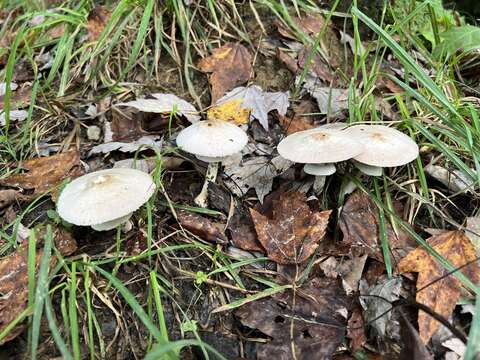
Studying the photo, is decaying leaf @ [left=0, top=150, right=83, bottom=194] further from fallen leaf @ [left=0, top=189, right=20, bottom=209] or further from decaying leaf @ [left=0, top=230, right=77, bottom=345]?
decaying leaf @ [left=0, top=230, right=77, bottom=345]

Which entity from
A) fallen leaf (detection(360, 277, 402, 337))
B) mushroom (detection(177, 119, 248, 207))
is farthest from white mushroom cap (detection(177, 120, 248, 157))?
fallen leaf (detection(360, 277, 402, 337))

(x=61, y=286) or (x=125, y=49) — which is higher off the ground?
(x=125, y=49)

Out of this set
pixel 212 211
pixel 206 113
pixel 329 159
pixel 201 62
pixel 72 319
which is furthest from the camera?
pixel 201 62

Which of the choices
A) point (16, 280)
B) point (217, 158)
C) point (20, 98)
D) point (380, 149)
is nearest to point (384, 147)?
point (380, 149)

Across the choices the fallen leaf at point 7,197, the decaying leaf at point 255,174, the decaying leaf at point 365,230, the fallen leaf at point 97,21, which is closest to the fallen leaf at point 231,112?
the decaying leaf at point 255,174

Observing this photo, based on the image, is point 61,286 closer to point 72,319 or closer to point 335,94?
point 72,319

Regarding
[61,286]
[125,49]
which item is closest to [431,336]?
[61,286]

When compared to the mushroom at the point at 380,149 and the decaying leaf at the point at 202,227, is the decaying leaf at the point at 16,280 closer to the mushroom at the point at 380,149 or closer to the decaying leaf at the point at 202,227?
the decaying leaf at the point at 202,227
